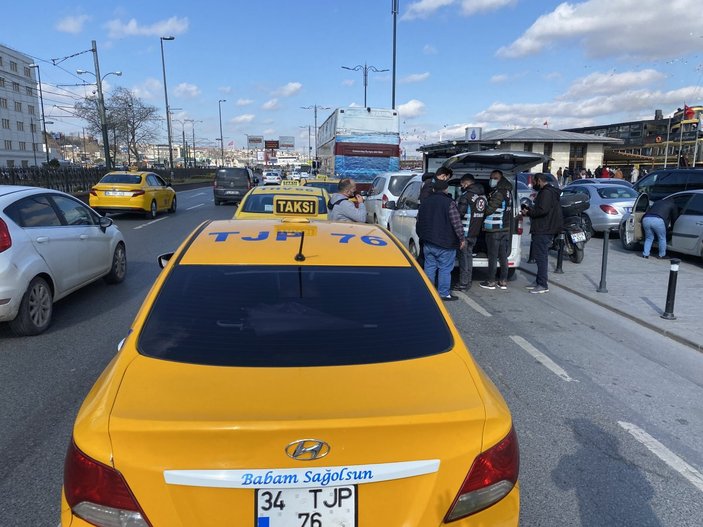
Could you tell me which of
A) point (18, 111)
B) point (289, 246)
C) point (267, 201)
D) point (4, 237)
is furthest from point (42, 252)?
point (18, 111)

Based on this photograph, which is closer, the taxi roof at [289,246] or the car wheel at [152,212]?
the taxi roof at [289,246]

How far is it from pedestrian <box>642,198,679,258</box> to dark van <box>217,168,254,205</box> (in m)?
17.9

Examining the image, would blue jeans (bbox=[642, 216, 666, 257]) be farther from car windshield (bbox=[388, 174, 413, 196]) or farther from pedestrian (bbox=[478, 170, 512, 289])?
car windshield (bbox=[388, 174, 413, 196])

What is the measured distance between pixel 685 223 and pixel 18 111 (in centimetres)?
10127

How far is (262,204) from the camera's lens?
9344 millimetres

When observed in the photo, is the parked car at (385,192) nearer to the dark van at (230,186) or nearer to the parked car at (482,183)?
the parked car at (482,183)

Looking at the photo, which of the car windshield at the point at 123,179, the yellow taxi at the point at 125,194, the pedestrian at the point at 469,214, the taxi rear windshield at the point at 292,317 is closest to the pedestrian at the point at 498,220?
the pedestrian at the point at 469,214

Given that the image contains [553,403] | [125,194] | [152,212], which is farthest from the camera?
[152,212]

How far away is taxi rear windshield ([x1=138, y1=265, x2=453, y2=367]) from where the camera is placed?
226 centimetres

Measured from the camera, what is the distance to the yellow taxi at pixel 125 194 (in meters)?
17.8

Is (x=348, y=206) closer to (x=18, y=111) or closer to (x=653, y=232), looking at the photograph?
(x=653, y=232)

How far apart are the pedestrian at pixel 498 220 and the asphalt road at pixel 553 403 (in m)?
1.06

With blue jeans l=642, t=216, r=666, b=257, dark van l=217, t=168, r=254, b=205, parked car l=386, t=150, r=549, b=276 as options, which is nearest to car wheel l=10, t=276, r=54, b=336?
parked car l=386, t=150, r=549, b=276

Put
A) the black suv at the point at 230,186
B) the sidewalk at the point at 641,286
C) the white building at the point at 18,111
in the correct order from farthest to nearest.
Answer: the white building at the point at 18,111 → the black suv at the point at 230,186 → the sidewalk at the point at 641,286
